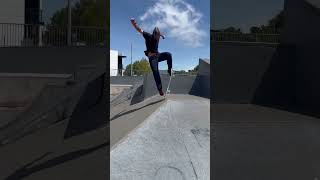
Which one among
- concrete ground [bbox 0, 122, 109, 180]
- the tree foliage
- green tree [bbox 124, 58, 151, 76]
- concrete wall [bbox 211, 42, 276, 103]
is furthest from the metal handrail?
concrete ground [bbox 0, 122, 109, 180]

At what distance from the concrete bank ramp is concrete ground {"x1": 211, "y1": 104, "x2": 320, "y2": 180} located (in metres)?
0.29

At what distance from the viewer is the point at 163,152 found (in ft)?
20.2

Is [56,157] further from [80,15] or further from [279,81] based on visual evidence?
[80,15]

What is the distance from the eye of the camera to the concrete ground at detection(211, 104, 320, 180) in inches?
210

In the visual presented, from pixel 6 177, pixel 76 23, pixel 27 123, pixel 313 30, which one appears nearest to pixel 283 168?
pixel 6 177

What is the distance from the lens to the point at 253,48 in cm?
1911

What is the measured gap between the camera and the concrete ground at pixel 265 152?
5336 mm

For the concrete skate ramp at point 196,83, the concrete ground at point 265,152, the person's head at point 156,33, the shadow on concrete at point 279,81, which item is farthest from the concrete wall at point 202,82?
the person's head at point 156,33

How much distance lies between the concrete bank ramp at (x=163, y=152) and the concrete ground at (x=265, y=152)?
0.95ft

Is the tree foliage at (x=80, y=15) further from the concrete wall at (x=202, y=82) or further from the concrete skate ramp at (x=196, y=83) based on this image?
the concrete wall at (x=202, y=82)

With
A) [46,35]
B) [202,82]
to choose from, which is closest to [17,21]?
[46,35]

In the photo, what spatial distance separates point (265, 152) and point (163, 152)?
2019 millimetres

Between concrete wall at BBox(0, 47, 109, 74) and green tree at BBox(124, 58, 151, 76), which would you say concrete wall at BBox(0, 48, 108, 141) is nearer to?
concrete wall at BBox(0, 47, 109, 74)

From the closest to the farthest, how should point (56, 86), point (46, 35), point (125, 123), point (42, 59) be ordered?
point (125, 123), point (56, 86), point (42, 59), point (46, 35)
